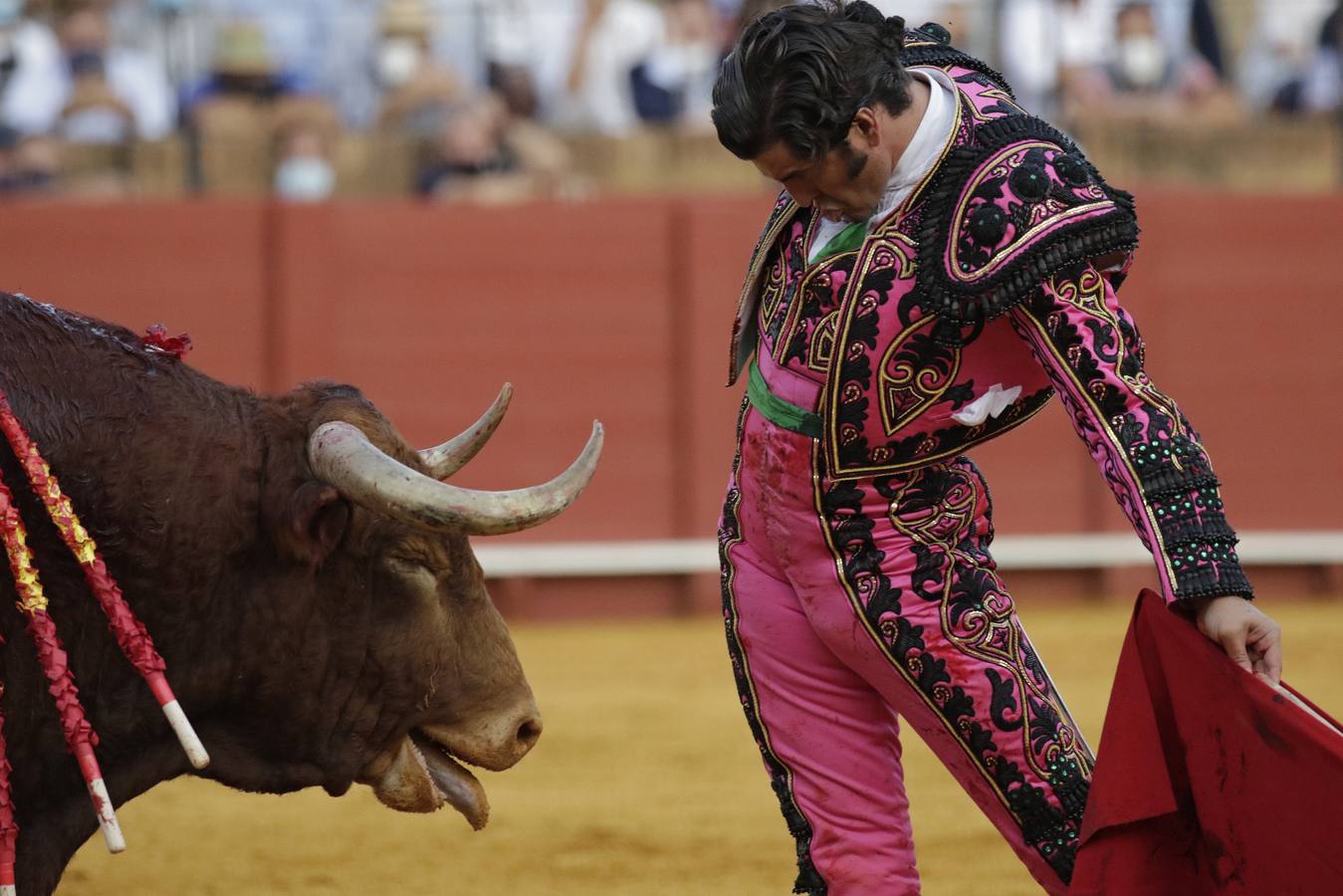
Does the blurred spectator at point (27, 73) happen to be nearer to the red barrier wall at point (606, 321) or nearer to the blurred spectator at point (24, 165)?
the blurred spectator at point (24, 165)

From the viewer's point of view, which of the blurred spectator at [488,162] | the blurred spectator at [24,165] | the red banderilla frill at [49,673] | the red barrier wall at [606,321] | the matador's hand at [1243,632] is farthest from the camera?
the blurred spectator at [488,162]

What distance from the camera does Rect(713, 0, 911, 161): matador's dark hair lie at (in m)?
2.14

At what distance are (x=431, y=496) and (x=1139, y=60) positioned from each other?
711 centimetres

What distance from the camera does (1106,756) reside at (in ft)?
7.41

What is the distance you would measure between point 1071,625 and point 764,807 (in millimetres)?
3037

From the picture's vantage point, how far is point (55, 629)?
229 cm

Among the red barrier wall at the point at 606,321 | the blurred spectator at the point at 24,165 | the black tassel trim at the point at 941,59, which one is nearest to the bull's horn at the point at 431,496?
the black tassel trim at the point at 941,59

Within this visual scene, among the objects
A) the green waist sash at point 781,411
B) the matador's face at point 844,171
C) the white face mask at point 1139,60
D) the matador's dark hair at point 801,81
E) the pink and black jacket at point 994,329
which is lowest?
the white face mask at point 1139,60

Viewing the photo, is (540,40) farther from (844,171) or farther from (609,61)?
(844,171)

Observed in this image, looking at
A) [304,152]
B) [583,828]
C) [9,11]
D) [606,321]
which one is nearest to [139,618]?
[583,828]

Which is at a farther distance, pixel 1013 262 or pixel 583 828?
pixel 583 828

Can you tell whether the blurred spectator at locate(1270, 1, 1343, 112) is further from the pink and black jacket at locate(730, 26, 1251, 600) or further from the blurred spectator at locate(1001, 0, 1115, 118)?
the pink and black jacket at locate(730, 26, 1251, 600)

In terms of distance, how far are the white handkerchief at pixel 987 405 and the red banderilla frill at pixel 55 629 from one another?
1.05m

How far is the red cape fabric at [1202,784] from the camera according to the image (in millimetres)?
2143
